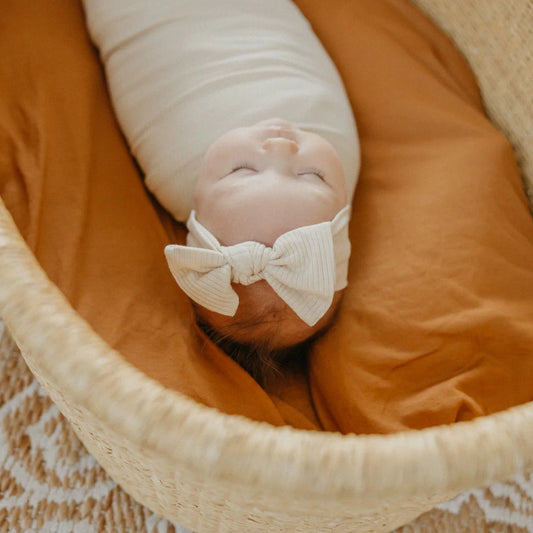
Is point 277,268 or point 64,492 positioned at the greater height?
point 277,268

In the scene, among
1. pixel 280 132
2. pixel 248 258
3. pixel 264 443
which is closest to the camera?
pixel 264 443

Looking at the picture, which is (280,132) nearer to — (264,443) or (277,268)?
(277,268)

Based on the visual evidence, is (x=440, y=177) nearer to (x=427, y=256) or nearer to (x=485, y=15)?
(x=427, y=256)

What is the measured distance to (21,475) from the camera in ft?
2.86

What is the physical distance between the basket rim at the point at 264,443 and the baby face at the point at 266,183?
0.89 ft

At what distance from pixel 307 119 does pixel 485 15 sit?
351 millimetres

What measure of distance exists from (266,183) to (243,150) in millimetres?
74

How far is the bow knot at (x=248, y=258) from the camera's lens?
636mm

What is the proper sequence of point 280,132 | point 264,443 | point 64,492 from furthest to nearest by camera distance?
point 64,492, point 280,132, point 264,443

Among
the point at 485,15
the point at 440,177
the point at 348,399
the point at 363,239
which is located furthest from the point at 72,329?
the point at 485,15

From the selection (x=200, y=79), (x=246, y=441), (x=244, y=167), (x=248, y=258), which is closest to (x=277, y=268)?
(x=248, y=258)

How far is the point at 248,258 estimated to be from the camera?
64cm

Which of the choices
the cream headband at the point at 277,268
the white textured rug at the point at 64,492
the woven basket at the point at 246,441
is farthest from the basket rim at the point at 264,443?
the white textured rug at the point at 64,492

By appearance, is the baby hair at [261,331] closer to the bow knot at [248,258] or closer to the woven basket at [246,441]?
the bow knot at [248,258]
